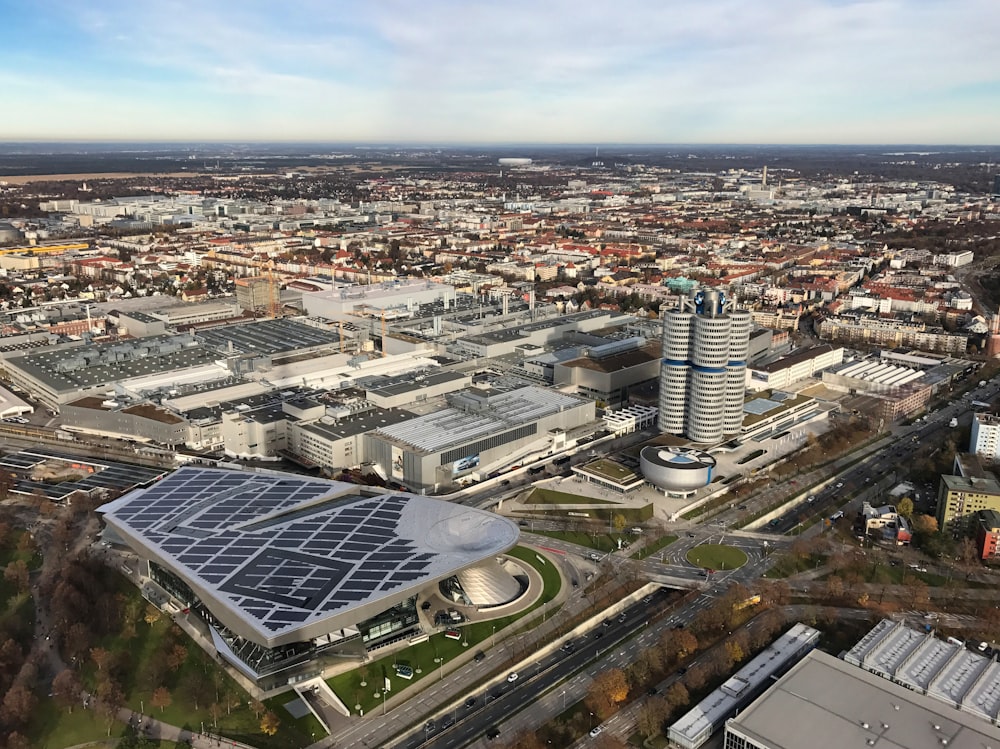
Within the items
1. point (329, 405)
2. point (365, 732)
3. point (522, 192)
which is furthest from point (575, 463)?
point (522, 192)

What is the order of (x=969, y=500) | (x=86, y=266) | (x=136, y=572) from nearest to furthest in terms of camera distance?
(x=136, y=572) < (x=969, y=500) < (x=86, y=266)

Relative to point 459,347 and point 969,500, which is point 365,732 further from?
point 459,347

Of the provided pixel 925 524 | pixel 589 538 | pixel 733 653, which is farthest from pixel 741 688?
pixel 925 524

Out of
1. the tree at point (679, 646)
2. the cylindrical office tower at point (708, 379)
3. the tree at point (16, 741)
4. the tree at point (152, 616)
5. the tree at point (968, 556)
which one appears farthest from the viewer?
the cylindrical office tower at point (708, 379)

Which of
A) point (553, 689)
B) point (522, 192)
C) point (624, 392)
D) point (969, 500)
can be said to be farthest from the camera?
point (522, 192)

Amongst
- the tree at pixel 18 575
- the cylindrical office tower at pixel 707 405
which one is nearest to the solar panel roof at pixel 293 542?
the tree at pixel 18 575

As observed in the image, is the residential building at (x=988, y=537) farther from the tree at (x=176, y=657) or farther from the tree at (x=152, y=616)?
the tree at (x=152, y=616)
